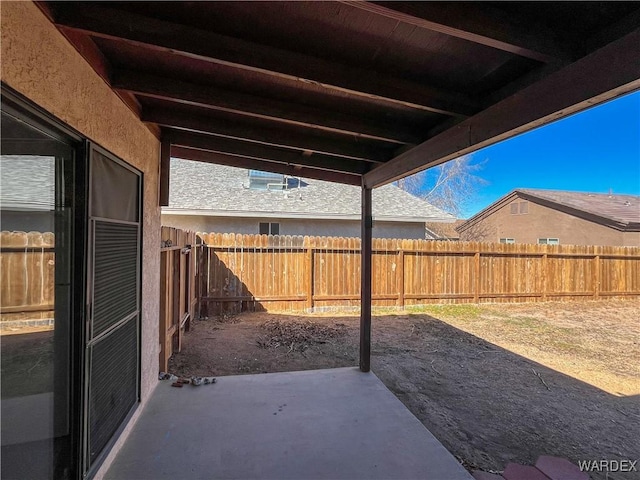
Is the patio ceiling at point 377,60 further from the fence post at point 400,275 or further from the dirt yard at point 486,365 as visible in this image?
the fence post at point 400,275

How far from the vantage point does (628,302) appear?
33.1 feet

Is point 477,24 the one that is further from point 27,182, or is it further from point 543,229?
point 543,229

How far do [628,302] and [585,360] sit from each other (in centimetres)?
717

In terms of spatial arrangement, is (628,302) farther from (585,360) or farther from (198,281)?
(198,281)

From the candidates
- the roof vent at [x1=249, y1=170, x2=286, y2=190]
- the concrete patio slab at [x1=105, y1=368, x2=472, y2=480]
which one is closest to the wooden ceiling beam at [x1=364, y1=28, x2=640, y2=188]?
the concrete patio slab at [x1=105, y1=368, x2=472, y2=480]

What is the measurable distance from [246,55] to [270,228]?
923 centimetres

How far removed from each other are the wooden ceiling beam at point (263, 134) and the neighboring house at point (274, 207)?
7.24 meters

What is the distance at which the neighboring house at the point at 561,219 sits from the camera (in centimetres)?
1419

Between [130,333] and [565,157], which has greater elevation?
[565,157]

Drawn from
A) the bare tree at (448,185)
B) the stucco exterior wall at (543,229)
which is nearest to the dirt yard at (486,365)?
the stucco exterior wall at (543,229)

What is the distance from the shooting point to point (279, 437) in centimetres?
262

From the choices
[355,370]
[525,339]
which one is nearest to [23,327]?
[355,370]

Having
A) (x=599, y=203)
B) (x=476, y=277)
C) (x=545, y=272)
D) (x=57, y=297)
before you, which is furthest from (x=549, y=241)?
(x=57, y=297)

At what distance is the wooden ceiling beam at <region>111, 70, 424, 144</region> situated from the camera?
2182mm
